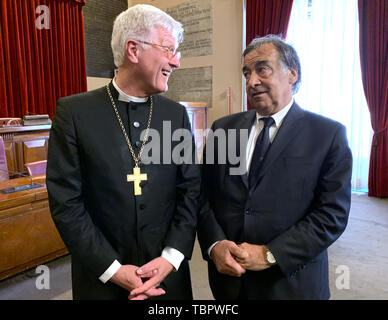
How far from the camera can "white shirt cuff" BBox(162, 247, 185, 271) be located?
1204mm

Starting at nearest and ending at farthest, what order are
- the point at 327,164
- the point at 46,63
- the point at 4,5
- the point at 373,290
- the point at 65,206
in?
the point at 65,206 → the point at 327,164 → the point at 373,290 → the point at 4,5 → the point at 46,63

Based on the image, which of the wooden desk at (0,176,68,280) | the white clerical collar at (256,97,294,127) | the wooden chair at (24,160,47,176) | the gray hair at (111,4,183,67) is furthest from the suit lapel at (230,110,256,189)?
the wooden chair at (24,160,47,176)

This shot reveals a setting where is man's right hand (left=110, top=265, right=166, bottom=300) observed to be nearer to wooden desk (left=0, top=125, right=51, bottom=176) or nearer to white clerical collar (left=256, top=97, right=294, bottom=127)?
white clerical collar (left=256, top=97, right=294, bottom=127)

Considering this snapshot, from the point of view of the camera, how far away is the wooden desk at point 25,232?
236 cm

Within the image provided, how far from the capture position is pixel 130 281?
3.67ft

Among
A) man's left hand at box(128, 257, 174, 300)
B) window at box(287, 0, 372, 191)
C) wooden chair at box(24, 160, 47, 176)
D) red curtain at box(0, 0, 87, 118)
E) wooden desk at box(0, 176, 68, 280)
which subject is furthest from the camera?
red curtain at box(0, 0, 87, 118)

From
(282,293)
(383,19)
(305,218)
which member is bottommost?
(282,293)

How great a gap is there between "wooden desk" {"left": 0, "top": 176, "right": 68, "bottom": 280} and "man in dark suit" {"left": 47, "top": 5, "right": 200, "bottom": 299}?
1386 millimetres

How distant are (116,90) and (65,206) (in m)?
0.46

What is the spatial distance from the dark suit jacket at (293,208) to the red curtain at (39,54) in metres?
5.50

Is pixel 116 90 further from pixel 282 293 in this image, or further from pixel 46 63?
pixel 46 63

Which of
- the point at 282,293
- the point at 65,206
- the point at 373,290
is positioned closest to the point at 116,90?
the point at 65,206

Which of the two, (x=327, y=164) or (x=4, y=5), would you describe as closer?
(x=327, y=164)

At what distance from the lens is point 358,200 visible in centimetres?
474
